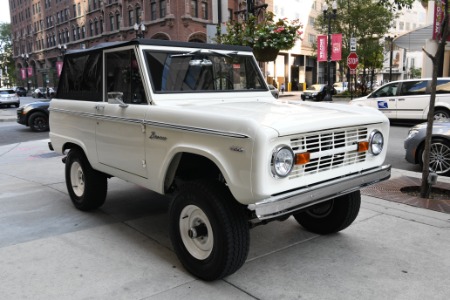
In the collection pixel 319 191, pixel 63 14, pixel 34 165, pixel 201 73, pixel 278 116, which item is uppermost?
pixel 63 14

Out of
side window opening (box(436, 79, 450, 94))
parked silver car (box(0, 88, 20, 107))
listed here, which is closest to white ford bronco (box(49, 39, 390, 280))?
side window opening (box(436, 79, 450, 94))

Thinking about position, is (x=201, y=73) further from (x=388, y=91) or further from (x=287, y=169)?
(x=388, y=91)

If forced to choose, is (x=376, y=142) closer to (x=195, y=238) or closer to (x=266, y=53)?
(x=195, y=238)

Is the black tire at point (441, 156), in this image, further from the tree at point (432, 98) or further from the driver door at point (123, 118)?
the driver door at point (123, 118)

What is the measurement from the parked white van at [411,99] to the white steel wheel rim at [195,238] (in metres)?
12.4

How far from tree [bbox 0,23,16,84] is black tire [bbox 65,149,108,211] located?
101 meters

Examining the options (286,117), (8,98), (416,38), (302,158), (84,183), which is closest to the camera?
(302,158)

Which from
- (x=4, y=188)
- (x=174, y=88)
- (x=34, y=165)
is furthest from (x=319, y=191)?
(x=34, y=165)

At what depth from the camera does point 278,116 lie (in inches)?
129

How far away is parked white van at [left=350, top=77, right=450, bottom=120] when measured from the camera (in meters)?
13.5

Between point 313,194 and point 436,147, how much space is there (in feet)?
17.1

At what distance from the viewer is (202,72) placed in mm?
4496

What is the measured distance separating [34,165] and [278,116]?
732 cm

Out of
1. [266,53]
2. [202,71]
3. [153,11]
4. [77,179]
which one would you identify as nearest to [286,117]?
[202,71]
